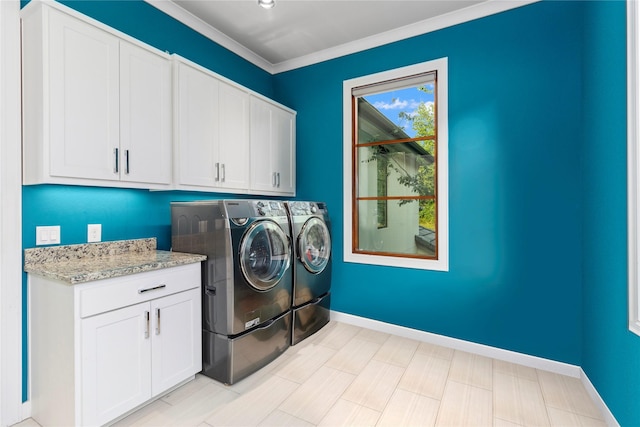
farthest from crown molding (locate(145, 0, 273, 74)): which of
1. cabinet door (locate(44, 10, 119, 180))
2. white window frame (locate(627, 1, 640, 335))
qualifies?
white window frame (locate(627, 1, 640, 335))

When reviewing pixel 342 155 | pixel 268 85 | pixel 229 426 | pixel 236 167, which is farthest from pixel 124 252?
pixel 268 85

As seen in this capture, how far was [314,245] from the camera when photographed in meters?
2.93

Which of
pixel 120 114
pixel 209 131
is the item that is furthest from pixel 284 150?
pixel 120 114

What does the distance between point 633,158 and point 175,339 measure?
2711mm

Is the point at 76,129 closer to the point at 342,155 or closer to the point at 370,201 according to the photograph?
the point at 342,155

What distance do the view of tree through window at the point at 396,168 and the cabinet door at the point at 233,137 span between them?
1.15m

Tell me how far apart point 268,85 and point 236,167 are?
147cm

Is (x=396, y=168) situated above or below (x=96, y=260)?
above

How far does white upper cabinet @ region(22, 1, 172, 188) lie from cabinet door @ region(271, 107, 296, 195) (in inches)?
48.6

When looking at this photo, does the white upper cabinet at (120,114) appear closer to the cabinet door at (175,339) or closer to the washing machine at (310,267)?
the washing machine at (310,267)

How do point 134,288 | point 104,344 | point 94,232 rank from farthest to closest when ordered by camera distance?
point 94,232
point 134,288
point 104,344

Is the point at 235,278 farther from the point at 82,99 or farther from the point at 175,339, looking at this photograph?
the point at 82,99

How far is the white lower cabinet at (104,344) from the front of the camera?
152 centimetres

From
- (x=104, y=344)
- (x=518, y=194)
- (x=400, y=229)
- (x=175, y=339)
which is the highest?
(x=518, y=194)
